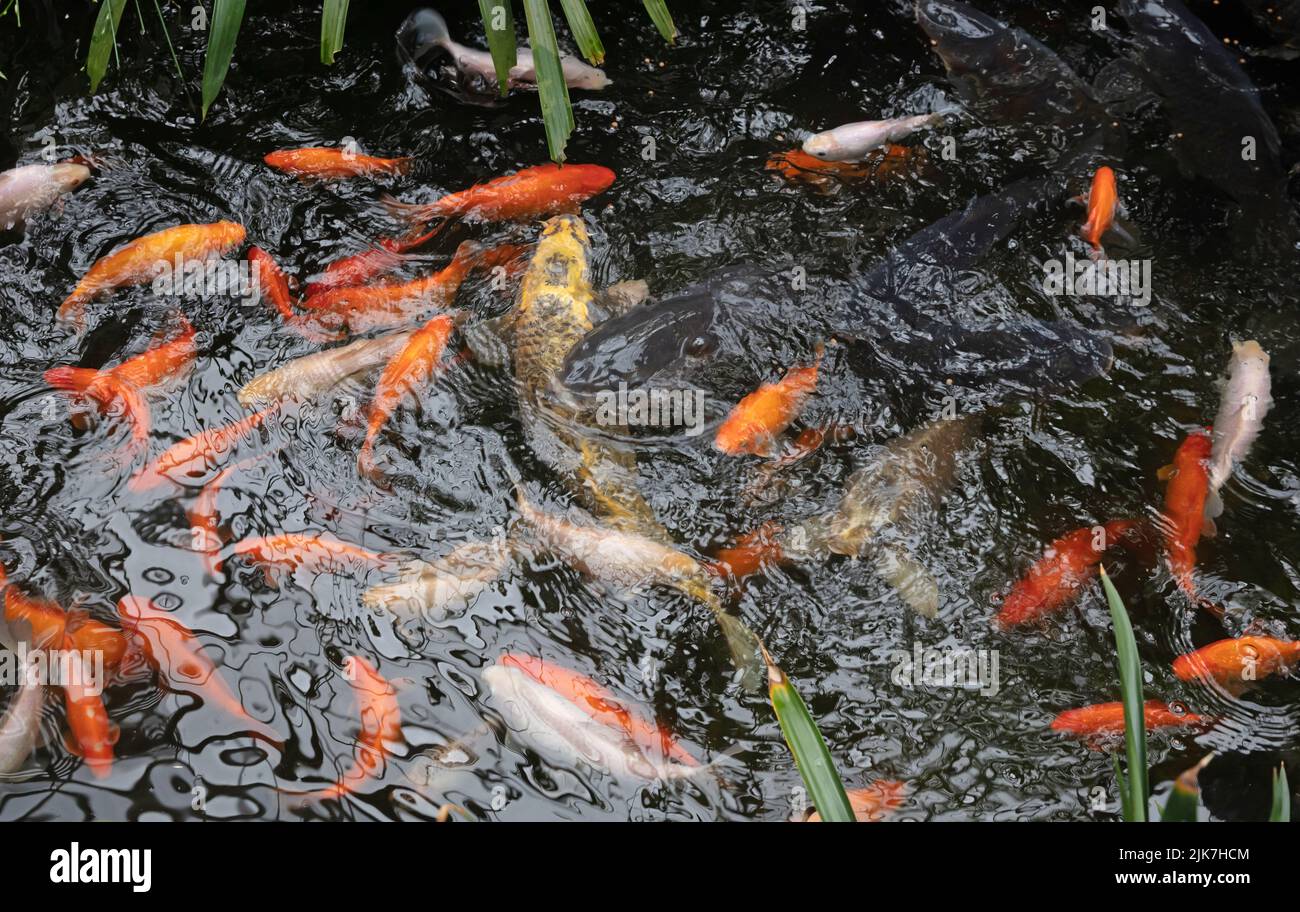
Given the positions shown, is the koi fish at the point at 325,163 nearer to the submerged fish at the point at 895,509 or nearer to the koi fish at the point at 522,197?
the koi fish at the point at 522,197

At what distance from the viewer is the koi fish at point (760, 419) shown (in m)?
3.98

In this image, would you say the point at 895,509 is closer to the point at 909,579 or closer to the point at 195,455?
the point at 909,579

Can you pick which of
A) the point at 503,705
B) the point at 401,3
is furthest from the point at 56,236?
the point at 503,705

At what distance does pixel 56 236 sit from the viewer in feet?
15.3

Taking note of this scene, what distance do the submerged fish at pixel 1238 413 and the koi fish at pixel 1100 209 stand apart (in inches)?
32.0

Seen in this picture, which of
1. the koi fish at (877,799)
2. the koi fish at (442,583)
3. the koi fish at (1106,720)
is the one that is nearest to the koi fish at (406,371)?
the koi fish at (442,583)

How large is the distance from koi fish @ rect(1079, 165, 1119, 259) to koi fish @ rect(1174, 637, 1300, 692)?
6.57 ft

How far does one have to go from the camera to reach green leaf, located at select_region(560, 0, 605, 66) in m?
4.12

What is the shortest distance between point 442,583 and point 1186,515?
8.82 ft

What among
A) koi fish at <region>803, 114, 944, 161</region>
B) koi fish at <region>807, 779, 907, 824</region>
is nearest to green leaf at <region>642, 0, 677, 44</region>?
koi fish at <region>803, 114, 944, 161</region>

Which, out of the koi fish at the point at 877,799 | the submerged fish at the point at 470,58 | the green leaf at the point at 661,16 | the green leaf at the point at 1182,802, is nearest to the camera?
the green leaf at the point at 1182,802

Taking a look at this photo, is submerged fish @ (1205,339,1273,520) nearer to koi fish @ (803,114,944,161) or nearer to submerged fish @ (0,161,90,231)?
koi fish @ (803,114,944,161)

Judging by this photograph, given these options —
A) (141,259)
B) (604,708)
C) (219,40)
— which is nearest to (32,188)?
(141,259)
